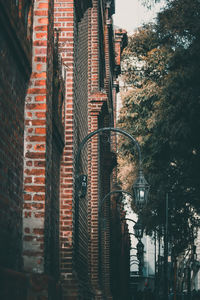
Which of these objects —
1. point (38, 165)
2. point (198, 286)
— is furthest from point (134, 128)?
point (198, 286)

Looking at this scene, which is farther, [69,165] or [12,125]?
[69,165]

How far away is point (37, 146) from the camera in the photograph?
7652 mm

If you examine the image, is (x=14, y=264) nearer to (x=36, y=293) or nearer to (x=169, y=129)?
(x=36, y=293)

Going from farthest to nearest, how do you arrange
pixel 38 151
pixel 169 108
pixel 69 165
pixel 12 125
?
pixel 169 108 < pixel 69 165 < pixel 38 151 < pixel 12 125

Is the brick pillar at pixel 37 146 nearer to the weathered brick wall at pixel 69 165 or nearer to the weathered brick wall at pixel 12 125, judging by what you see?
the weathered brick wall at pixel 12 125

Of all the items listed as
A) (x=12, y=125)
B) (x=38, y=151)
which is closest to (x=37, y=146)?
(x=38, y=151)

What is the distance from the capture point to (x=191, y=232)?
30234 millimetres

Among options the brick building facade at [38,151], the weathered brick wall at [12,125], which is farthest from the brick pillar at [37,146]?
the weathered brick wall at [12,125]

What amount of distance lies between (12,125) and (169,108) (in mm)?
16931

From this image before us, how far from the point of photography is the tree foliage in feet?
74.3

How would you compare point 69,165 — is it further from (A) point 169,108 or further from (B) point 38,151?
(A) point 169,108

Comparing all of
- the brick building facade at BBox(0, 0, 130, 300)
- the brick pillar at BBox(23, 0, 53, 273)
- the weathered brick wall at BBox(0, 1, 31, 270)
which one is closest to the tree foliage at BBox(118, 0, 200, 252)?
the brick building facade at BBox(0, 0, 130, 300)

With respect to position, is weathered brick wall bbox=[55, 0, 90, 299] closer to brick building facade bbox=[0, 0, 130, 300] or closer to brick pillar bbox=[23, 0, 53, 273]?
brick building facade bbox=[0, 0, 130, 300]

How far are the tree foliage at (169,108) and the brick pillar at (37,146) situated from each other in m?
14.5
